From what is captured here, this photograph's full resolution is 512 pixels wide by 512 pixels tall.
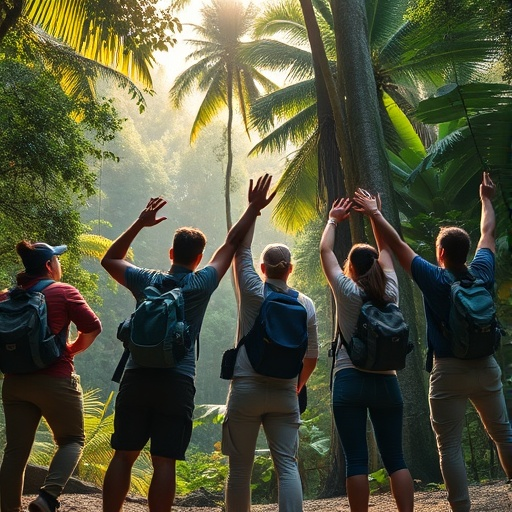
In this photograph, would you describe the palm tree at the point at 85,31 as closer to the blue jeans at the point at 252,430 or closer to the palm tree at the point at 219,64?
the blue jeans at the point at 252,430

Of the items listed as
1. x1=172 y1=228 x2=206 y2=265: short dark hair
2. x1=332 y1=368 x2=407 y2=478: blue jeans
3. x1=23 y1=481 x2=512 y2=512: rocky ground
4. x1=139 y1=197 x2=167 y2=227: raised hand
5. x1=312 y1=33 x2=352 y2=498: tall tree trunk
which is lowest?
x1=23 y1=481 x2=512 y2=512: rocky ground

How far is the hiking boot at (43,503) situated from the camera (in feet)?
13.6

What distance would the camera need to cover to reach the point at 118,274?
4.24 metres

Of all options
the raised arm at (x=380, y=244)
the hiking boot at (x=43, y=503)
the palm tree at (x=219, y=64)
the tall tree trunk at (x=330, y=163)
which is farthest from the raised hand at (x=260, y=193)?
the palm tree at (x=219, y=64)

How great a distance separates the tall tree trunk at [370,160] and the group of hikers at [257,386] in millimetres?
4735

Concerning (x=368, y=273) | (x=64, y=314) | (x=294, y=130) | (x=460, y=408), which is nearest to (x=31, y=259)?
(x=64, y=314)

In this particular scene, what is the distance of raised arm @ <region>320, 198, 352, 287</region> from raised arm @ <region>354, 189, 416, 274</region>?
127 mm

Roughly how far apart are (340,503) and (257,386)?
15.0ft

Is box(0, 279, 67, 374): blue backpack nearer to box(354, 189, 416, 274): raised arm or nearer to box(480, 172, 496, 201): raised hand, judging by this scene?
box(354, 189, 416, 274): raised arm

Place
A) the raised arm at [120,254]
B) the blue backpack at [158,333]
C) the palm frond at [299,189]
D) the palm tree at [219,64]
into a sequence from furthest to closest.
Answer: the palm tree at [219,64], the palm frond at [299,189], the raised arm at [120,254], the blue backpack at [158,333]

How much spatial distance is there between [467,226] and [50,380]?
10118 millimetres

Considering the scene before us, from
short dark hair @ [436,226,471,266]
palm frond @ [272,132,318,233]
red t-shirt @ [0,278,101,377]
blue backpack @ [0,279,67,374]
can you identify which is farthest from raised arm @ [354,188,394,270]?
palm frond @ [272,132,318,233]

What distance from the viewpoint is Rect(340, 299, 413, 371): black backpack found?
395 cm

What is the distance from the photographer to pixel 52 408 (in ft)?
14.1
